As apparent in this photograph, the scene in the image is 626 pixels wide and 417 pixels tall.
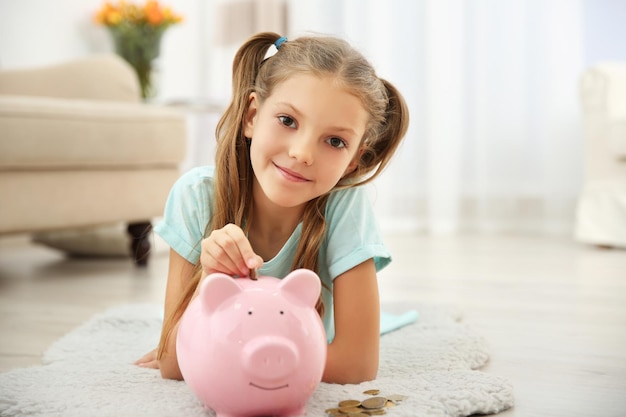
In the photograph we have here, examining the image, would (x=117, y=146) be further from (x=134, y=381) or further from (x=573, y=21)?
(x=573, y=21)

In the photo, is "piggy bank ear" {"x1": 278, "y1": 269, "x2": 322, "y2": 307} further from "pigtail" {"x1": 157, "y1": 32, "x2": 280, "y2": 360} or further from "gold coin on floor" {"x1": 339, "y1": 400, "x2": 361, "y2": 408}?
"pigtail" {"x1": 157, "y1": 32, "x2": 280, "y2": 360}

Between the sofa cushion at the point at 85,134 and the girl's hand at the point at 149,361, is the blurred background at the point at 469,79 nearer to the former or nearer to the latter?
the sofa cushion at the point at 85,134

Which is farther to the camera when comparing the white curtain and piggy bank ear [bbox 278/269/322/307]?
the white curtain

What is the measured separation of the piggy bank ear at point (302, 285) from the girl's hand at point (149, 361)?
412 millimetres

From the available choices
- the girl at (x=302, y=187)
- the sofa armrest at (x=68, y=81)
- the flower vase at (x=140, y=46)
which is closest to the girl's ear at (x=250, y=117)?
the girl at (x=302, y=187)

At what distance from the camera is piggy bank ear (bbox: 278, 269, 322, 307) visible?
87 centimetres

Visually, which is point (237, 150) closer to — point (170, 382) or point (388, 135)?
point (388, 135)

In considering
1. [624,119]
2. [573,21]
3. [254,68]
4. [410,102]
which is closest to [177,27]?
[410,102]

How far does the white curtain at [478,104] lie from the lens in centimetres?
324

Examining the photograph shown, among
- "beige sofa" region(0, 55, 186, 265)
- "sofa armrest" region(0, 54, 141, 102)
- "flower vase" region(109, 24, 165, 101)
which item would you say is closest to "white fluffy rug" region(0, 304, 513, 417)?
"beige sofa" region(0, 55, 186, 265)

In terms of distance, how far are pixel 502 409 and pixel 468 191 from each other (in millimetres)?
2518

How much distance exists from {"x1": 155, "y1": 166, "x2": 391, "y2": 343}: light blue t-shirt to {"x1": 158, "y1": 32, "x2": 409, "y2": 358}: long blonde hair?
0.02 meters

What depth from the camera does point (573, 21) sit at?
3180 millimetres

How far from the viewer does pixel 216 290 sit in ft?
2.80
